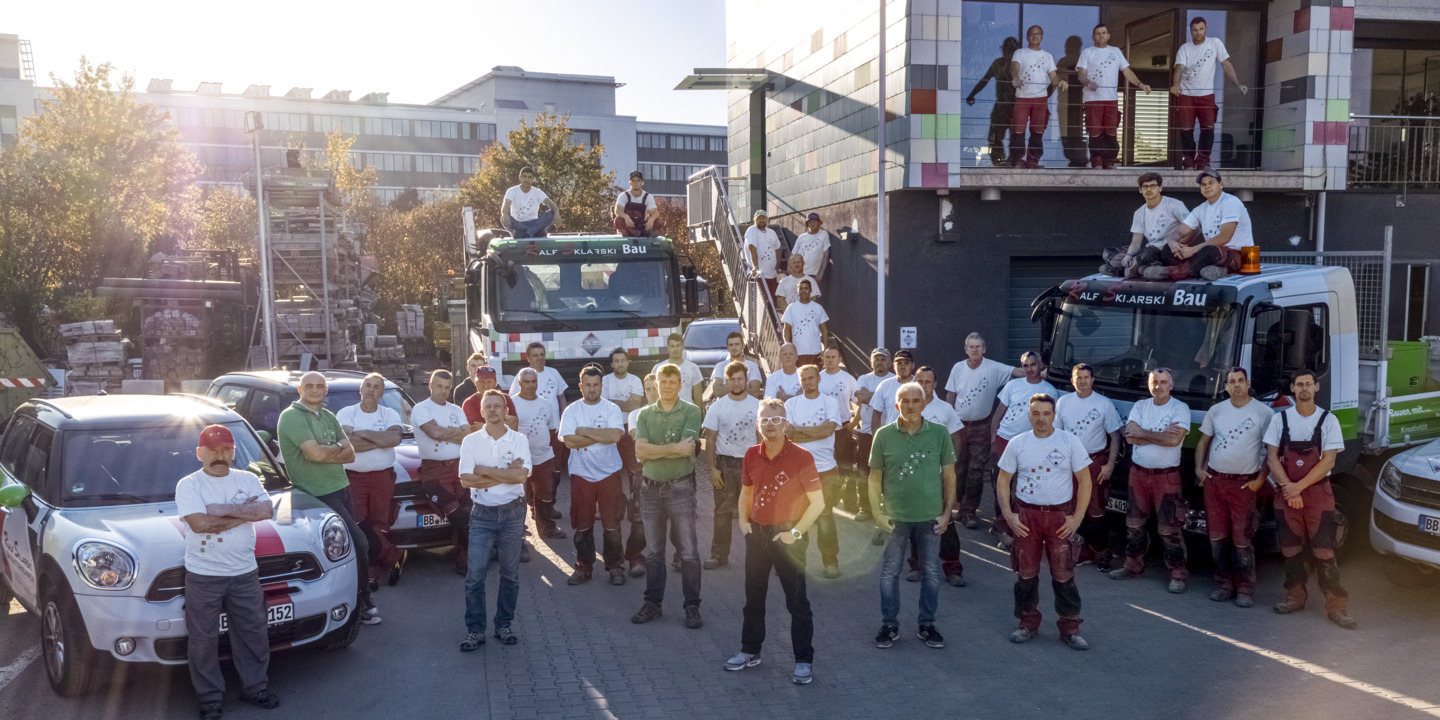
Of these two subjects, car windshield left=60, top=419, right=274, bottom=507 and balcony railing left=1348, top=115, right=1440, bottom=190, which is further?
balcony railing left=1348, top=115, right=1440, bottom=190

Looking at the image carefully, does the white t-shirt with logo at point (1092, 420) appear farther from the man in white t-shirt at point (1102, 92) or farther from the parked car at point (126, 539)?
the man in white t-shirt at point (1102, 92)

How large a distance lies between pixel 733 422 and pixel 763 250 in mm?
7976

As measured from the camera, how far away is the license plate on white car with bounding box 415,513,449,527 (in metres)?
8.99

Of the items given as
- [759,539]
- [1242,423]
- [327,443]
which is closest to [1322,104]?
[1242,423]

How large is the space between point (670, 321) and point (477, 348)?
2.80 metres

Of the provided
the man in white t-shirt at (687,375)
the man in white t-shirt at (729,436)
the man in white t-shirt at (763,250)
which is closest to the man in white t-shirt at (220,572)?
the man in white t-shirt at (729,436)

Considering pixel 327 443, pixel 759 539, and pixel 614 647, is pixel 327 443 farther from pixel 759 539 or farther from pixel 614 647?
pixel 759 539

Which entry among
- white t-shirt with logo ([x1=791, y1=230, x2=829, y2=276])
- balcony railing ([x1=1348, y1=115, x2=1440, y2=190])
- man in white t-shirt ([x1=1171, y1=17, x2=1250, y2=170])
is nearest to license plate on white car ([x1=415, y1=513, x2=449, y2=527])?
white t-shirt with logo ([x1=791, y1=230, x2=829, y2=276])

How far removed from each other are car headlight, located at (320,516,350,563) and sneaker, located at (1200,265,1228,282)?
715 centimetres

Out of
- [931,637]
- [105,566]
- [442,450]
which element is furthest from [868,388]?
[105,566]

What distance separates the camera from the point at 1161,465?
834 cm

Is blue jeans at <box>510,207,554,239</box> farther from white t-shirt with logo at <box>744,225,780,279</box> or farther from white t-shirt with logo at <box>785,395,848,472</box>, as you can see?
white t-shirt with logo at <box>785,395,848,472</box>

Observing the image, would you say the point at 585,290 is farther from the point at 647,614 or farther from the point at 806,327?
the point at 647,614

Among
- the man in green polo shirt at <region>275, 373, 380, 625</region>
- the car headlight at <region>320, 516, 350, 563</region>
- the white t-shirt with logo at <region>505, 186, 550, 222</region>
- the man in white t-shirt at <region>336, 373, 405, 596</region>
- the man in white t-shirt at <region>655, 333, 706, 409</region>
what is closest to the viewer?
the car headlight at <region>320, 516, 350, 563</region>
